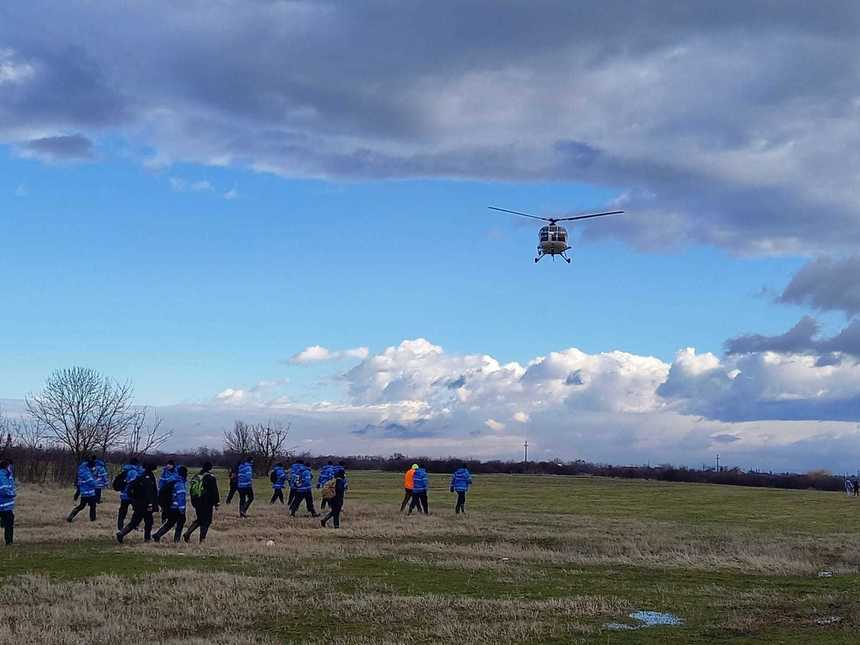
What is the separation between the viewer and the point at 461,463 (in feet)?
198

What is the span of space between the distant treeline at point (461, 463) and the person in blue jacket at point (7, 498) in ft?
102

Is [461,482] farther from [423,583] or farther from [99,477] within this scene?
[423,583]

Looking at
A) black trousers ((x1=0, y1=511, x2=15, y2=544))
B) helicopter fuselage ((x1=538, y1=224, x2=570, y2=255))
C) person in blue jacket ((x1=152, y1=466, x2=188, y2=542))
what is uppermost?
helicopter fuselage ((x1=538, y1=224, x2=570, y2=255))

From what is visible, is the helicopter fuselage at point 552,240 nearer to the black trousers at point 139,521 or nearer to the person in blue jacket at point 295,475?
the person in blue jacket at point 295,475

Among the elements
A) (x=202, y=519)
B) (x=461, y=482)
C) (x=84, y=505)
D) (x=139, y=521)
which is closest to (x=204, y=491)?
(x=202, y=519)

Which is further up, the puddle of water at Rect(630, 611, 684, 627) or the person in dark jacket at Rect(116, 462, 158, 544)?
the person in dark jacket at Rect(116, 462, 158, 544)

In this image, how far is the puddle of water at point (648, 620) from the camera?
13914 millimetres

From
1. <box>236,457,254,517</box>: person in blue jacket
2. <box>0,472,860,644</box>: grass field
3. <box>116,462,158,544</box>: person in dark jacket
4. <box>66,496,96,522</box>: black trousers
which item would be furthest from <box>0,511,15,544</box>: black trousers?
<box>236,457,254,517</box>: person in blue jacket

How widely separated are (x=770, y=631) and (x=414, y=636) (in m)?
4.85

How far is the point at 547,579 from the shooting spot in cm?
1919

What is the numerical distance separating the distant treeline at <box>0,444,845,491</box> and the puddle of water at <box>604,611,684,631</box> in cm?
4047

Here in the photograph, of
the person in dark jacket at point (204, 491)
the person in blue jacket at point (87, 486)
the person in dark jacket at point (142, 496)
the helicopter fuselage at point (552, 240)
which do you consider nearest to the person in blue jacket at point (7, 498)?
the person in dark jacket at point (142, 496)

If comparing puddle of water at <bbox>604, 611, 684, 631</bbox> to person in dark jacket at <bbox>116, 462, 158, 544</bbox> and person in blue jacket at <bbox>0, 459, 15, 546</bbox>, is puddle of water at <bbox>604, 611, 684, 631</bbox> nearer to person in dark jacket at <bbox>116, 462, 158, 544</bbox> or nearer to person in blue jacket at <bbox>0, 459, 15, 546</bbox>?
person in dark jacket at <bbox>116, 462, 158, 544</bbox>

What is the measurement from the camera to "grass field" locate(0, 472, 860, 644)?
1345cm
